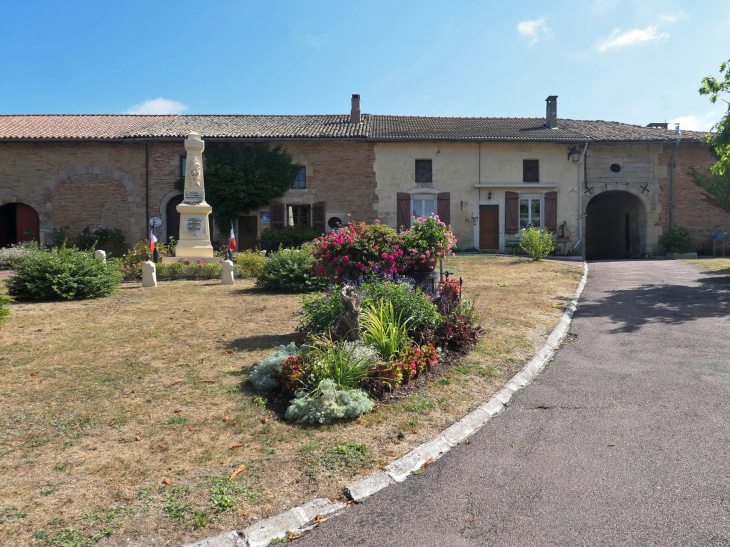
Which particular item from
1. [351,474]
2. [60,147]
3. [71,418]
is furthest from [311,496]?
[60,147]

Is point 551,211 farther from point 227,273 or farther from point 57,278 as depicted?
point 57,278

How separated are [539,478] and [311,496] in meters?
1.46

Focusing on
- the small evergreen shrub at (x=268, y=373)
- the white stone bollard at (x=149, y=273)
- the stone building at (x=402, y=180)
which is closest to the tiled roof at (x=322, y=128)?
the stone building at (x=402, y=180)

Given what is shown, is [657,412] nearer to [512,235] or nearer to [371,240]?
[371,240]

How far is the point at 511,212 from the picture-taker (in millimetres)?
22531

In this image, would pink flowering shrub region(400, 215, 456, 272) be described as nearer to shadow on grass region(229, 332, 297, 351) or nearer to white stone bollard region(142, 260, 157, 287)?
shadow on grass region(229, 332, 297, 351)

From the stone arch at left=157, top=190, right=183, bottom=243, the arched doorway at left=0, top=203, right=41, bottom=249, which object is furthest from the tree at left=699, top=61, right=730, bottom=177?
the arched doorway at left=0, top=203, right=41, bottom=249

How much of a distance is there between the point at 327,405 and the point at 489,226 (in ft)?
65.9

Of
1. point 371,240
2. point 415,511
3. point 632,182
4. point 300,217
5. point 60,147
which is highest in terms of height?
point 60,147

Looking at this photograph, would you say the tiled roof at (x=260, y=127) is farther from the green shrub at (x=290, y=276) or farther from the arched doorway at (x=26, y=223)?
the green shrub at (x=290, y=276)

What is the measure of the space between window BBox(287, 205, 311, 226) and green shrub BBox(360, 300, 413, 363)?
1750 centimetres

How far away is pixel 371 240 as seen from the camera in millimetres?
6609

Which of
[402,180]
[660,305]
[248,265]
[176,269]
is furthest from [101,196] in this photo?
[660,305]

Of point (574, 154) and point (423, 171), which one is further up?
point (574, 154)
